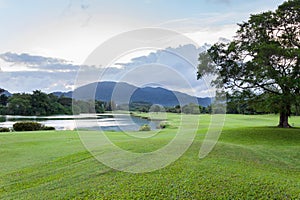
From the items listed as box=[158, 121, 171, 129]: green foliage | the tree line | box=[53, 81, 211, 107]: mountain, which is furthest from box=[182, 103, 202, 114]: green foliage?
the tree line

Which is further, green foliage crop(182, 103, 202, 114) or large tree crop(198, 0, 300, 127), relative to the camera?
large tree crop(198, 0, 300, 127)

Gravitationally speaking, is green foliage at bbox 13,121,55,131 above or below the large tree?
below

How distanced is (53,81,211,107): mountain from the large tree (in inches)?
333

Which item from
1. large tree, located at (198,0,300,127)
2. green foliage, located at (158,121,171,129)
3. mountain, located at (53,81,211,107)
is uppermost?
large tree, located at (198,0,300,127)

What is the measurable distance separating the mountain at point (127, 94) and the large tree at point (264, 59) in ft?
27.8

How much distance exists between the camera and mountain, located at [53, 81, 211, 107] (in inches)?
320

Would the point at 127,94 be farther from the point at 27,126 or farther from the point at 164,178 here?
the point at 27,126

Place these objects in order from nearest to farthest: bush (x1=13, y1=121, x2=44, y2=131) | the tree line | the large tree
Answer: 1. the large tree
2. bush (x1=13, y1=121, x2=44, y2=131)
3. the tree line

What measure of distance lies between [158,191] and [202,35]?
1309 cm

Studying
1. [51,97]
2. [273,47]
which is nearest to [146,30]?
[273,47]

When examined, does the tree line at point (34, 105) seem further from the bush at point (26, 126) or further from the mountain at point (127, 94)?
the mountain at point (127, 94)

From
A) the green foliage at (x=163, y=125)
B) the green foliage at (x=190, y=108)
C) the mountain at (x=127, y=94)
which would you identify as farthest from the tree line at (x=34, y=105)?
the mountain at (x=127, y=94)

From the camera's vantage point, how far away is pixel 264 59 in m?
18.6

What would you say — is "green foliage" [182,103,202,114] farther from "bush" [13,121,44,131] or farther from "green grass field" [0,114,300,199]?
"bush" [13,121,44,131]
